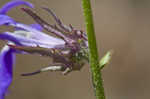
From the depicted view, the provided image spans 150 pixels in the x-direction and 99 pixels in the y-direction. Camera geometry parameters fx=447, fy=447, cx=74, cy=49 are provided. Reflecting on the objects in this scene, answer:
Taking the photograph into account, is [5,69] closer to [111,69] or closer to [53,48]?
[53,48]

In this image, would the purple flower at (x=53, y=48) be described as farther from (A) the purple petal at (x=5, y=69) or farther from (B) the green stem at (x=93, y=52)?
(B) the green stem at (x=93, y=52)

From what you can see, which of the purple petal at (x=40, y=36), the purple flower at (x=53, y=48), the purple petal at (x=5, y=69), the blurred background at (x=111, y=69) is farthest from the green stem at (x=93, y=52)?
the blurred background at (x=111, y=69)

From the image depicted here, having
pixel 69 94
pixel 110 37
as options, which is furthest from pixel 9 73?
pixel 110 37

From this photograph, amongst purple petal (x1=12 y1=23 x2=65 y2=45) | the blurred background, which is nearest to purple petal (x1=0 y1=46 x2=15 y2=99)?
purple petal (x1=12 y1=23 x2=65 y2=45)

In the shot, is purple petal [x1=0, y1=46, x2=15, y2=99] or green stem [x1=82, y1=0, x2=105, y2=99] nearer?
green stem [x1=82, y1=0, x2=105, y2=99]

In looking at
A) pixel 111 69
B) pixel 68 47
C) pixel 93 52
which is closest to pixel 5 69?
pixel 68 47

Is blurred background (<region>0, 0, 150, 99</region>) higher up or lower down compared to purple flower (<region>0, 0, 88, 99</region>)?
lower down

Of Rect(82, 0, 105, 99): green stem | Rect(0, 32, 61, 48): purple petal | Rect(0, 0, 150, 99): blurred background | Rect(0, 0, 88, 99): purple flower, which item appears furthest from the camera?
Rect(0, 0, 150, 99): blurred background

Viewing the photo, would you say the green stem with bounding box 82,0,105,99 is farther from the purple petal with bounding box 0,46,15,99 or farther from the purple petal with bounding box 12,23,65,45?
the purple petal with bounding box 0,46,15,99
